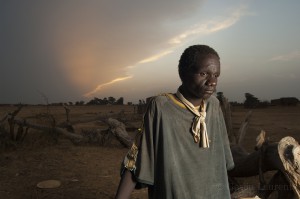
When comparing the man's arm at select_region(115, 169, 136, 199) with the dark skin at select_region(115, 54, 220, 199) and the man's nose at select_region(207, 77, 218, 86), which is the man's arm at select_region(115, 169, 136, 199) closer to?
the dark skin at select_region(115, 54, 220, 199)

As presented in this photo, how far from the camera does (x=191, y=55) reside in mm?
1888

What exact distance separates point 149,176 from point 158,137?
212 mm

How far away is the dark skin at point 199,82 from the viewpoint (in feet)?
6.13

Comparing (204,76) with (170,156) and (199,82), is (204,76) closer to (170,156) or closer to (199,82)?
(199,82)

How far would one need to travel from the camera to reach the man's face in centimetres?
187

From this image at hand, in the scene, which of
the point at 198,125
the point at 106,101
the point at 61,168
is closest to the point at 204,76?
the point at 198,125

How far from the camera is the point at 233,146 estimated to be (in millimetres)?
5594

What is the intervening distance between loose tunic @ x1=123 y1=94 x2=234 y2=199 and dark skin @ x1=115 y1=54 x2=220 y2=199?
0.23 feet

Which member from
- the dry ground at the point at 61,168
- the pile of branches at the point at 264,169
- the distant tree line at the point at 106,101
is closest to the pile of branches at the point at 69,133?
the dry ground at the point at 61,168

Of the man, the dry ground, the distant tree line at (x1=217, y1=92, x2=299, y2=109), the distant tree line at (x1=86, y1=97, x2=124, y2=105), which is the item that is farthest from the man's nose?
the distant tree line at (x1=86, y1=97, x2=124, y2=105)

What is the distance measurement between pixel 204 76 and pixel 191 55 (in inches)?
5.2

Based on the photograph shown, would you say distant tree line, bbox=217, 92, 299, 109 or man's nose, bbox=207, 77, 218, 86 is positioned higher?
man's nose, bbox=207, 77, 218, 86

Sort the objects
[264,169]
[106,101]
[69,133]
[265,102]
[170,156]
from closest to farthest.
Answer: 1. [170,156]
2. [264,169]
3. [69,133]
4. [265,102]
5. [106,101]

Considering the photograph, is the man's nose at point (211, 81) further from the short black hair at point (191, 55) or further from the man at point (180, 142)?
the short black hair at point (191, 55)
